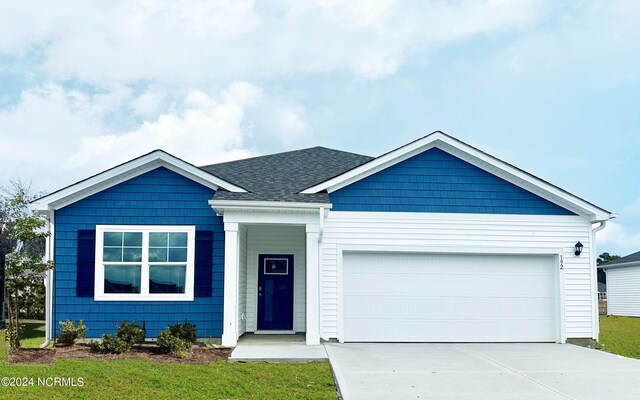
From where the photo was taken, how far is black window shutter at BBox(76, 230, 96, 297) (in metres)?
12.9

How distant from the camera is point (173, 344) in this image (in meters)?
11.2

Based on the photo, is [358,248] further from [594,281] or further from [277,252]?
[594,281]

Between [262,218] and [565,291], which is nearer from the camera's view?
[262,218]

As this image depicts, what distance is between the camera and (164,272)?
513 inches

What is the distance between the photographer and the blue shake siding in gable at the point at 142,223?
1291 centimetres

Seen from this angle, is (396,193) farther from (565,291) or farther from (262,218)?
(565,291)

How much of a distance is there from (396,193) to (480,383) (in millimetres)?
5672

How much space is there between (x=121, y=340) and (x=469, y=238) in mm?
7590

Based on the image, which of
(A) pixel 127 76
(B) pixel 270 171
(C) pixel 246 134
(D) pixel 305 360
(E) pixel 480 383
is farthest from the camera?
(C) pixel 246 134

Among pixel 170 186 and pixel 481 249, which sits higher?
pixel 170 186

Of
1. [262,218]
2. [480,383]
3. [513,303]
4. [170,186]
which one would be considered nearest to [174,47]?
[170,186]

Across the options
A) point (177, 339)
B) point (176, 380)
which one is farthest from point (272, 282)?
point (176, 380)

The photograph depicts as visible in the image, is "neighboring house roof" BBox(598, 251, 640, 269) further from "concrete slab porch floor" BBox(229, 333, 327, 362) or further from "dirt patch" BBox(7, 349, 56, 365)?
"dirt patch" BBox(7, 349, 56, 365)
